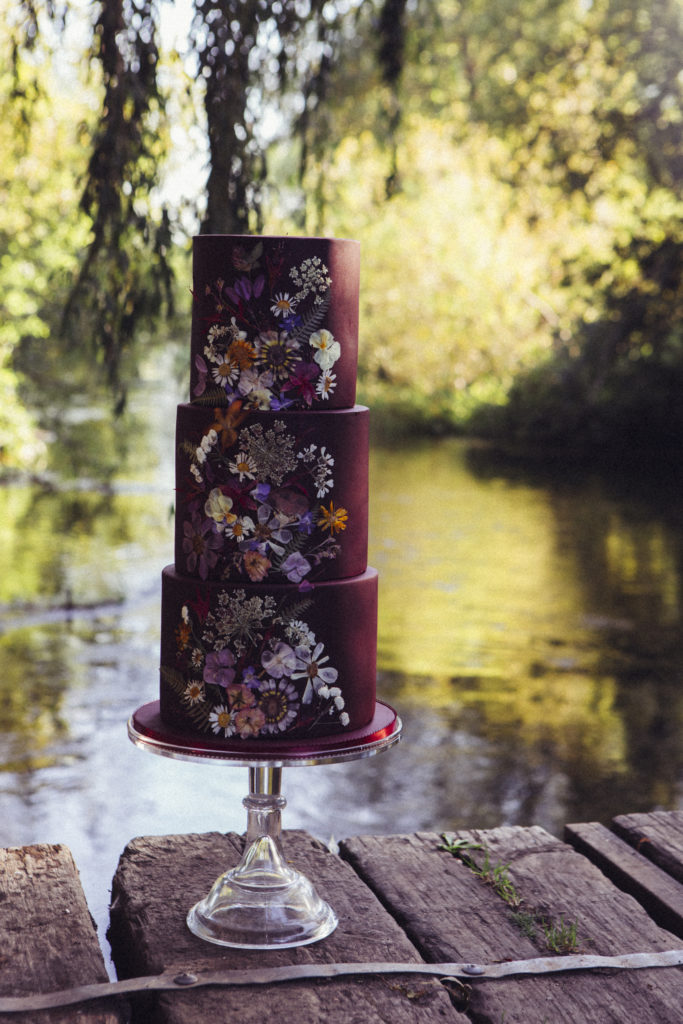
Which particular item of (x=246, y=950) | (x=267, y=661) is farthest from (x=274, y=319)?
(x=246, y=950)

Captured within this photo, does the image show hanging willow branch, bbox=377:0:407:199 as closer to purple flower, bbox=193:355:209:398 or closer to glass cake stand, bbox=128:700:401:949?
purple flower, bbox=193:355:209:398

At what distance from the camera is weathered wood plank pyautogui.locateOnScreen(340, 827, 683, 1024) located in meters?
2.30

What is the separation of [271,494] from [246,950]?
0.87 m

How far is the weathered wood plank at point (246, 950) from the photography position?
221cm

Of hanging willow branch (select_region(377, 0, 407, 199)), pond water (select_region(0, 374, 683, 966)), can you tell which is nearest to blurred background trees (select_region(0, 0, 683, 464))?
hanging willow branch (select_region(377, 0, 407, 199))

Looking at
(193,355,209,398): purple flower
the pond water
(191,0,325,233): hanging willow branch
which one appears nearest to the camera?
(193,355,209,398): purple flower

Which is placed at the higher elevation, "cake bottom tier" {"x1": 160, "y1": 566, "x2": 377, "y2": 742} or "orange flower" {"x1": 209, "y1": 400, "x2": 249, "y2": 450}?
"orange flower" {"x1": 209, "y1": 400, "x2": 249, "y2": 450}

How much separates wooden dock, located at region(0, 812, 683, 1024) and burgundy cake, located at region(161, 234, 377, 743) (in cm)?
44

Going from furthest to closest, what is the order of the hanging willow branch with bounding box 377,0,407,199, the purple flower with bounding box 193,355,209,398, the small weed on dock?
the hanging willow branch with bounding box 377,0,407,199 → the small weed on dock → the purple flower with bounding box 193,355,209,398

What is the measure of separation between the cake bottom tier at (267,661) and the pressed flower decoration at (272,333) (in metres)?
0.36

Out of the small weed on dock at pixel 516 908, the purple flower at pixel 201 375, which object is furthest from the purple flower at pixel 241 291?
the small weed on dock at pixel 516 908

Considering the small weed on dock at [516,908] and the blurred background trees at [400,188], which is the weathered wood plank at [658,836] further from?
the blurred background trees at [400,188]

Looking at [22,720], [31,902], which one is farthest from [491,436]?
[31,902]

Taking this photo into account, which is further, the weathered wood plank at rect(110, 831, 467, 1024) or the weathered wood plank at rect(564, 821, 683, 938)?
the weathered wood plank at rect(564, 821, 683, 938)
